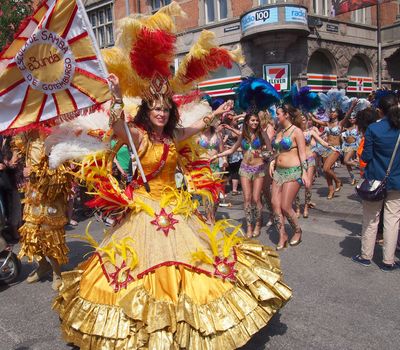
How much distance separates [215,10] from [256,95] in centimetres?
1426

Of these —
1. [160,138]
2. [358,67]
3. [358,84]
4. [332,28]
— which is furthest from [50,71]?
[358,67]

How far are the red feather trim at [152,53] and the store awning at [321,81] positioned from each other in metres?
16.3

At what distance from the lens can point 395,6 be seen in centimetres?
2166

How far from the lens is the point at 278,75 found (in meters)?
16.2

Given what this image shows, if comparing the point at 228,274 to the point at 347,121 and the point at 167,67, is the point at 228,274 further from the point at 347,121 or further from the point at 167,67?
the point at 347,121

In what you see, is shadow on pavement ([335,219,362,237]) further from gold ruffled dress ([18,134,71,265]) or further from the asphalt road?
gold ruffled dress ([18,134,71,265])

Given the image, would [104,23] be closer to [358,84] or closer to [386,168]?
[358,84]

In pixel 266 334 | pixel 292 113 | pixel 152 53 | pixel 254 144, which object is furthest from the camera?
pixel 254 144

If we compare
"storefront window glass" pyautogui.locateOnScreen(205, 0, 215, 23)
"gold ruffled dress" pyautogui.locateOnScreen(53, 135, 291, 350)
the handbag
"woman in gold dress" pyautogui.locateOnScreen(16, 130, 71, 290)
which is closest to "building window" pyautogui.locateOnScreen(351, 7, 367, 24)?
"storefront window glass" pyautogui.locateOnScreen(205, 0, 215, 23)

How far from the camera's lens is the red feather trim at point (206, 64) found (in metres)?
3.30

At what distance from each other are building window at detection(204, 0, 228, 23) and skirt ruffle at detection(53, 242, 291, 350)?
1723 centimetres

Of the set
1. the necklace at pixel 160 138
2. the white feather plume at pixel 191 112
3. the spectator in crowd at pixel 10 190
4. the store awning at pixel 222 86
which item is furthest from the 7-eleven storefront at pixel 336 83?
the necklace at pixel 160 138

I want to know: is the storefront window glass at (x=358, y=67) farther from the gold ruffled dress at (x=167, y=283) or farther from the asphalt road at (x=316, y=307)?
the gold ruffled dress at (x=167, y=283)

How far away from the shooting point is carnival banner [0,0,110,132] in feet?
10.2
